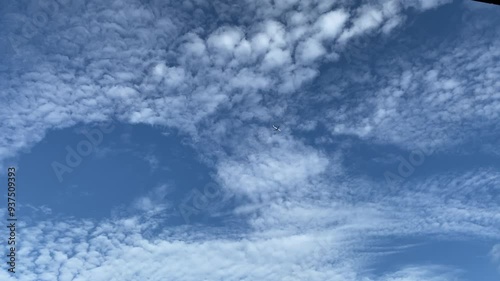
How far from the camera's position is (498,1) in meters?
13.6

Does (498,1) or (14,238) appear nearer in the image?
(498,1)

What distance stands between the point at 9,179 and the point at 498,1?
22.4 meters

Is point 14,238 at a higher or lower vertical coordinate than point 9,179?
lower

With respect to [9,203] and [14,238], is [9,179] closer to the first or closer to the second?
[9,203]

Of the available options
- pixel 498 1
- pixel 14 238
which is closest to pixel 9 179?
pixel 14 238

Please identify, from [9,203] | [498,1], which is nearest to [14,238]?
[9,203]

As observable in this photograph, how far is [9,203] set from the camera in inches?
959

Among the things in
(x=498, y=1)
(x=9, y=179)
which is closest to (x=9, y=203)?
(x=9, y=179)

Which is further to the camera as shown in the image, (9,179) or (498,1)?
(9,179)

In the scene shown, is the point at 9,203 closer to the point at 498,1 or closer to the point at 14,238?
the point at 14,238

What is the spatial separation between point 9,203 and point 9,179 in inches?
47.2

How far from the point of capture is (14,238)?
24.5m

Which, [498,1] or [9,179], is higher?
[9,179]

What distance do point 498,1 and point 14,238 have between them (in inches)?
900
